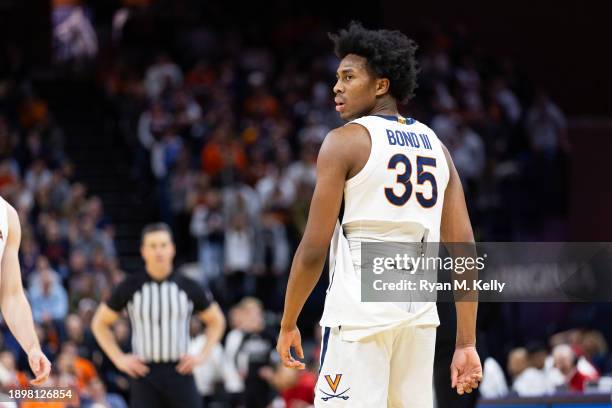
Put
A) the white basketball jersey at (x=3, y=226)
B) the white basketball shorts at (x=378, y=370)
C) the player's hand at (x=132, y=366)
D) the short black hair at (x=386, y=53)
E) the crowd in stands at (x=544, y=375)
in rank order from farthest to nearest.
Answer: the crowd in stands at (x=544, y=375) < the player's hand at (x=132, y=366) < the white basketball jersey at (x=3, y=226) < the short black hair at (x=386, y=53) < the white basketball shorts at (x=378, y=370)

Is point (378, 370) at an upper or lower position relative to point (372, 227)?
lower

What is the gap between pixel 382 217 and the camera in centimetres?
493

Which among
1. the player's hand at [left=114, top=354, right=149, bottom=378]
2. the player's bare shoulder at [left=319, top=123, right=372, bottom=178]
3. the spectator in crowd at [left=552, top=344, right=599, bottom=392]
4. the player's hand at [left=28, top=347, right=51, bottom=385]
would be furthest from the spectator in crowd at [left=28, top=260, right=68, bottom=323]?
the player's bare shoulder at [left=319, top=123, right=372, bottom=178]

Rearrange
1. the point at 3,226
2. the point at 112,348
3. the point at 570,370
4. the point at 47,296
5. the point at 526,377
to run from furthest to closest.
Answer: the point at 47,296 < the point at 526,377 < the point at 570,370 < the point at 112,348 < the point at 3,226

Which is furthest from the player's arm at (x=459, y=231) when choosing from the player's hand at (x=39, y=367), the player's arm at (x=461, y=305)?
the player's hand at (x=39, y=367)

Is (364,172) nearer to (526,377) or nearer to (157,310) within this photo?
(157,310)

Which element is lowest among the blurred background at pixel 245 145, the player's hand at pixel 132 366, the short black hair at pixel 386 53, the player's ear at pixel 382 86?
the player's hand at pixel 132 366

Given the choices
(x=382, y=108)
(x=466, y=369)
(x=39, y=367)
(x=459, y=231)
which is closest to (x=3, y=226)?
(x=39, y=367)

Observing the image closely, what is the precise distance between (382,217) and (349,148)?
1.03ft

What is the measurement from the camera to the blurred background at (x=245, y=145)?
1363 cm

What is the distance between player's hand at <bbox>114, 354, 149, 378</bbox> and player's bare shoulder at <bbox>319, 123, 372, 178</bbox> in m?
3.82

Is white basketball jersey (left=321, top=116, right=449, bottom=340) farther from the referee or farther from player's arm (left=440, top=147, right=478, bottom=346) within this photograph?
the referee

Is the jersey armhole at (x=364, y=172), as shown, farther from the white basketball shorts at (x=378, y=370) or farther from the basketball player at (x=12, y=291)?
the basketball player at (x=12, y=291)

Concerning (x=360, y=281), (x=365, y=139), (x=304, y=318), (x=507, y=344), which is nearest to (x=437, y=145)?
(x=365, y=139)
